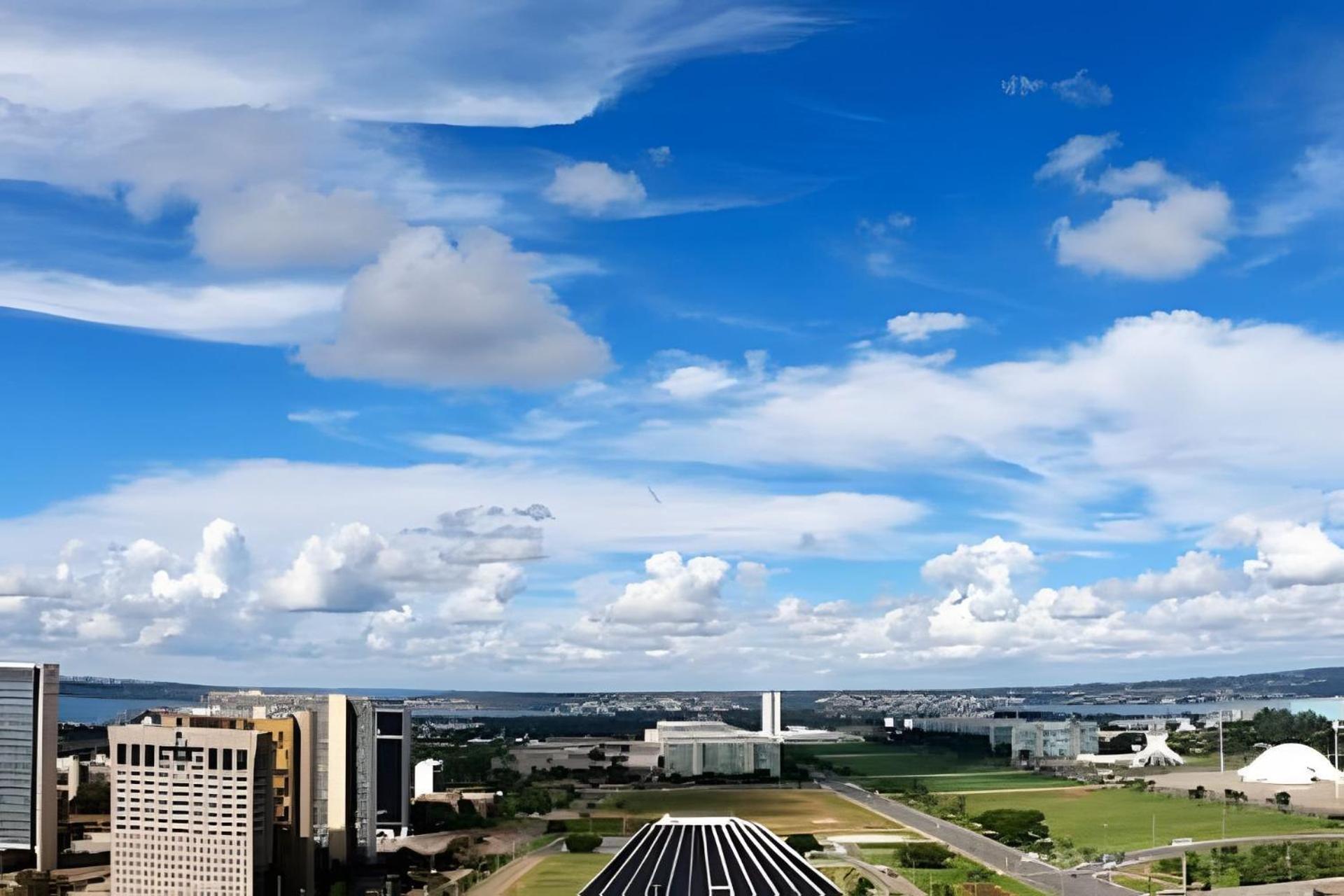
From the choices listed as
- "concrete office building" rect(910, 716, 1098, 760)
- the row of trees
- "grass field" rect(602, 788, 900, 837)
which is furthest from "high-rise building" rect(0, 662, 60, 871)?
"concrete office building" rect(910, 716, 1098, 760)

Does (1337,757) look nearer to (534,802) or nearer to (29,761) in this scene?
(534,802)

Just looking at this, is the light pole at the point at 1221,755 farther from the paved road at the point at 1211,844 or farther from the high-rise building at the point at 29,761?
the high-rise building at the point at 29,761

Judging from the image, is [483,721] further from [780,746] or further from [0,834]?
[0,834]

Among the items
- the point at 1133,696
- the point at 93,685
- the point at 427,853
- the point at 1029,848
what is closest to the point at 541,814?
the point at 427,853

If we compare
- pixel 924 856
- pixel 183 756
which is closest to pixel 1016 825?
pixel 924 856

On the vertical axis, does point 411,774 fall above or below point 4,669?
below

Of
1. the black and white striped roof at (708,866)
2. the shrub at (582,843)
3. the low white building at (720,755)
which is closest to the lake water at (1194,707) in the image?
the low white building at (720,755)

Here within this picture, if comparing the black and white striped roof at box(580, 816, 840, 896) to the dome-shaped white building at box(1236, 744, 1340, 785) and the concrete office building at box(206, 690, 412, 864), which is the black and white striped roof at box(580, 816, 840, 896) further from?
the dome-shaped white building at box(1236, 744, 1340, 785)
